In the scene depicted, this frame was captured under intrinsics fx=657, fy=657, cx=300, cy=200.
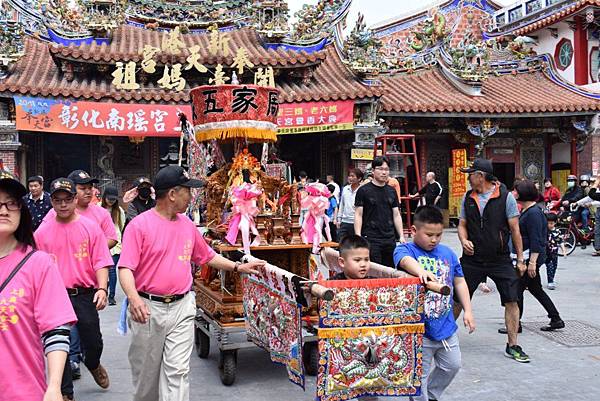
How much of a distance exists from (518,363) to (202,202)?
3462 mm

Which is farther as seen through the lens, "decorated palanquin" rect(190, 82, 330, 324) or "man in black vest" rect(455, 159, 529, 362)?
"man in black vest" rect(455, 159, 529, 362)

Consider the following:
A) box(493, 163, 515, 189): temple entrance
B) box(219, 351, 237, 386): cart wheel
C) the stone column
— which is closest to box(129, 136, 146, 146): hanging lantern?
the stone column

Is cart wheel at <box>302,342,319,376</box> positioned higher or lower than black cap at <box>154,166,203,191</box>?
lower

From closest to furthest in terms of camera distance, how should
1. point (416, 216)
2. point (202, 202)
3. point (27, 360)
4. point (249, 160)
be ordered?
point (27, 360), point (416, 216), point (249, 160), point (202, 202)

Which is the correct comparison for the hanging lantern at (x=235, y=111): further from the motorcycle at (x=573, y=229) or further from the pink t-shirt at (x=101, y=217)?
the motorcycle at (x=573, y=229)

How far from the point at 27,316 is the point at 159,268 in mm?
1430

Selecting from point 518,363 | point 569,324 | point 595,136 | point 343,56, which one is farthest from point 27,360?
point 595,136

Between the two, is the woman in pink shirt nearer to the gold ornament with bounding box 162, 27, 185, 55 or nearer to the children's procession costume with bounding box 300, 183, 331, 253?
the children's procession costume with bounding box 300, 183, 331, 253

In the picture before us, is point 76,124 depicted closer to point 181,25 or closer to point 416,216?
point 181,25

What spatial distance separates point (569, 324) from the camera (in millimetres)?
6996

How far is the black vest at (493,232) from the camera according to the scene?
5.59 metres

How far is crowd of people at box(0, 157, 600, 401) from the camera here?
7.90 feet

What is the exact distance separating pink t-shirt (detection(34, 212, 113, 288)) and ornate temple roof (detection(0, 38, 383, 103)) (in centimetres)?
976

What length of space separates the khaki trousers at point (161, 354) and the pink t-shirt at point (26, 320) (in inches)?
52.7
